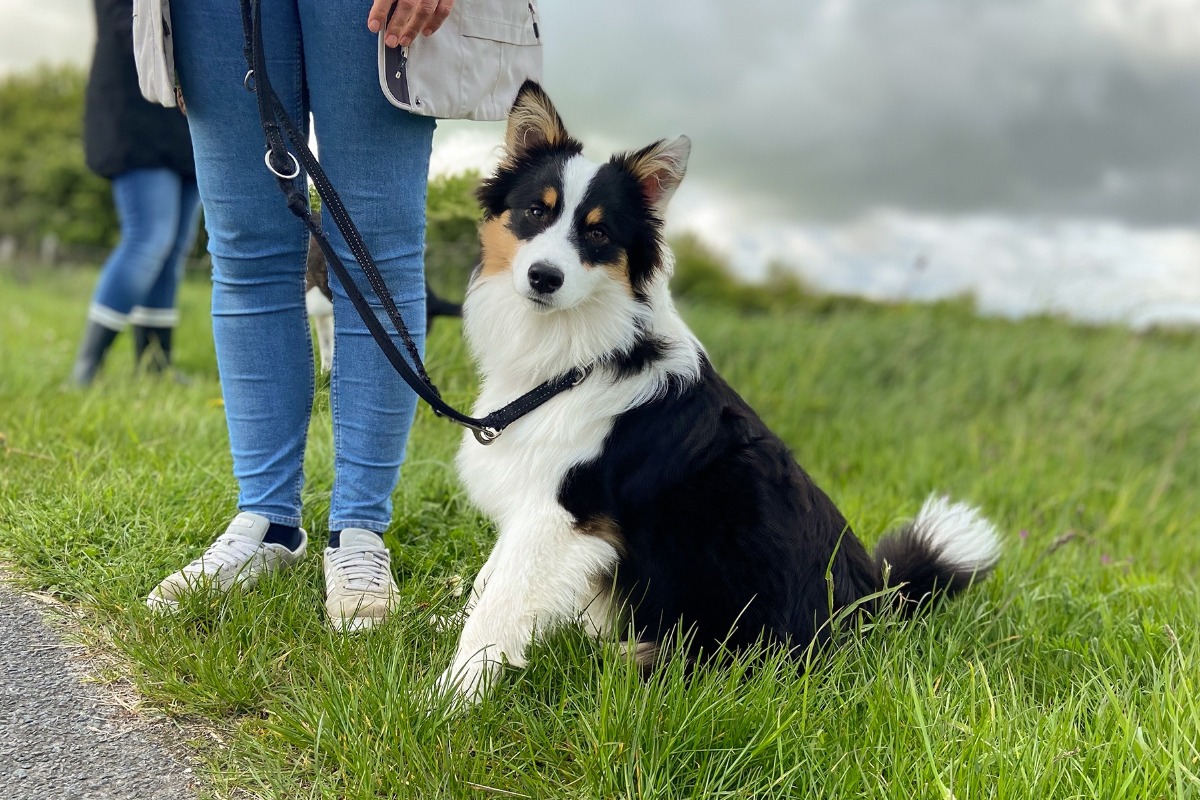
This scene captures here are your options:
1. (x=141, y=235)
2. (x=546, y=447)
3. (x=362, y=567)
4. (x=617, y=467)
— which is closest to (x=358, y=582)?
(x=362, y=567)

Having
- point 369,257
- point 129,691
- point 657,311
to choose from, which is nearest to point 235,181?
point 369,257

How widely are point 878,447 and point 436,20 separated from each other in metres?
4.51

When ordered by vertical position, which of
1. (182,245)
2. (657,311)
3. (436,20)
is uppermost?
(436,20)

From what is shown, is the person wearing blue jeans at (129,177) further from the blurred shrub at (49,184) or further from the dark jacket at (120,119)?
the blurred shrub at (49,184)

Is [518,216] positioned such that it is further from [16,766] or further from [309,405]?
[16,766]

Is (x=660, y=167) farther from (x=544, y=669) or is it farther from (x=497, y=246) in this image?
(x=544, y=669)

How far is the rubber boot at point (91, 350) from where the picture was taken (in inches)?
195

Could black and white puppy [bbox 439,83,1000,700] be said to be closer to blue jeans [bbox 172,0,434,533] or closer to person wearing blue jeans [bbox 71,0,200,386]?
blue jeans [bbox 172,0,434,533]

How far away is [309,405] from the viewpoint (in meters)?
2.54

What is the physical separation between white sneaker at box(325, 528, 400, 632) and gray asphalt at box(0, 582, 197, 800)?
18.6 inches

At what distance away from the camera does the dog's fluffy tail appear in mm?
2592

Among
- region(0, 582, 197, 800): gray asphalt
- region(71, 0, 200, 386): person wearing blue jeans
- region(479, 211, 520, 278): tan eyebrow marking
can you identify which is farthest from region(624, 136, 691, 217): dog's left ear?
region(71, 0, 200, 386): person wearing blue jeans

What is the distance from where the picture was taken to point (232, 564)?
2.40m

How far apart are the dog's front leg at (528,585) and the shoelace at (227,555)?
2.43 ft
